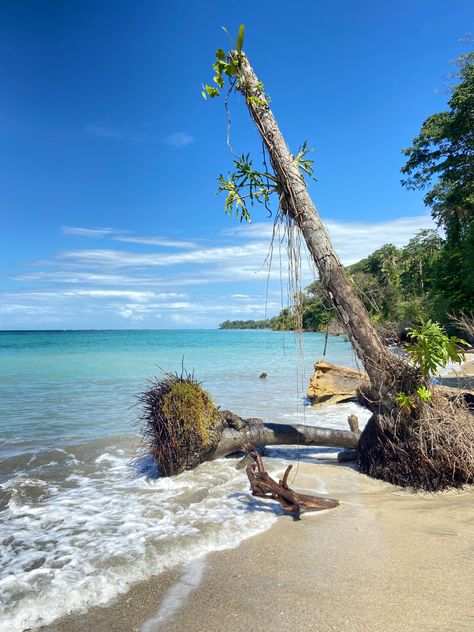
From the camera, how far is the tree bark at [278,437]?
6621 millimetres

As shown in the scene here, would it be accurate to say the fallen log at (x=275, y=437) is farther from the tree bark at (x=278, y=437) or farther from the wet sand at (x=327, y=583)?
the wet sand at (x=327, y=583)

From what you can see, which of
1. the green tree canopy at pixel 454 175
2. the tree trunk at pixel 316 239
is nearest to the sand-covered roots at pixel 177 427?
the tree trunk at pixel 316 239

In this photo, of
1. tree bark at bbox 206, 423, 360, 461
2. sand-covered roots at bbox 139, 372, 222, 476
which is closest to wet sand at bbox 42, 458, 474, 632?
sand-covered roots at bbox 139, 372, 222, 476

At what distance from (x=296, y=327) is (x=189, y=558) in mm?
2921

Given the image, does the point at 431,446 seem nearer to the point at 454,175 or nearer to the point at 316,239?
the point at 316,239

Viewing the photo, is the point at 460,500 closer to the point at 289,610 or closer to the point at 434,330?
the point at 434,330

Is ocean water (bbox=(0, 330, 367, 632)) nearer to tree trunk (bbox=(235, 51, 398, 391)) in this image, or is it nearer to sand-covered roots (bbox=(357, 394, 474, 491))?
tree trunk (bbox=(235, 51, 398, 391))

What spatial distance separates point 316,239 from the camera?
5570 millimetres

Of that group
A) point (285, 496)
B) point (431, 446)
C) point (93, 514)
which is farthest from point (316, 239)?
point (93, 514)

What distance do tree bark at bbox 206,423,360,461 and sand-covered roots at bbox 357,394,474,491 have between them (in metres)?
1.57

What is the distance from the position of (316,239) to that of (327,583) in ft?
12.7

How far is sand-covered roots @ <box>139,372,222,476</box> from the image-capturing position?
5.96m

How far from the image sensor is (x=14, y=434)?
940 cm

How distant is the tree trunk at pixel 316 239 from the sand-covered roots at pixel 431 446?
0.56 meters
